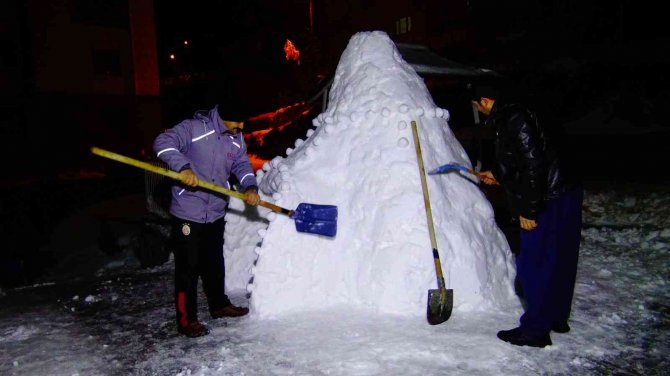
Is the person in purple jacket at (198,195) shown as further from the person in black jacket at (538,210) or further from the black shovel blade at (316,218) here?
the person in black jacket at (538,210)

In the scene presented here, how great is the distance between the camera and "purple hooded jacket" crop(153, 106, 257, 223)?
3.74 meters

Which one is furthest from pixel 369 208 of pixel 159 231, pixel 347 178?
pixel 159 231

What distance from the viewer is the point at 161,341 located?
12.1ft

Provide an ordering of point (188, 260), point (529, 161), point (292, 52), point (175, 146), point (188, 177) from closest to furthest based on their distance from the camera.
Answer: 1. point (529, 161)
2. point (188, 177)
3. point (175, 146)
4. point (188, 260)
5. point (292, 52)

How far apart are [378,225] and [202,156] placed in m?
1.63

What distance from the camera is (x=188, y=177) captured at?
11.5ft

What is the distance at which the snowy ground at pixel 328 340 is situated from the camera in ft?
10.3

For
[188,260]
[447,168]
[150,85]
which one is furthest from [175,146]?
[150,85]

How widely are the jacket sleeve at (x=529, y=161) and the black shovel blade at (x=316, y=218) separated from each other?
160 cm

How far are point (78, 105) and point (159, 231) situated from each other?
1388cm

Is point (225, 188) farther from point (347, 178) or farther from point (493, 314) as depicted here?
point (493, 314)

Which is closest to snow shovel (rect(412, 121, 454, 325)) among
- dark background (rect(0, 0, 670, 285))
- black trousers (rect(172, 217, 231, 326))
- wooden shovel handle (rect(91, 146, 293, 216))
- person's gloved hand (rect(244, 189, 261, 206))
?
wooden shovel handle (rect(91, 146, 293, 216))

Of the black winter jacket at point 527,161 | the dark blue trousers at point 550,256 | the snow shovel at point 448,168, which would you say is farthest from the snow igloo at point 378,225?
the black winter jacket at point 527,161

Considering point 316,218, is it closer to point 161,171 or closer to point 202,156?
point 202,156
